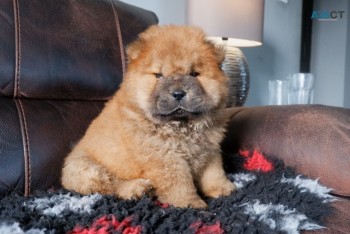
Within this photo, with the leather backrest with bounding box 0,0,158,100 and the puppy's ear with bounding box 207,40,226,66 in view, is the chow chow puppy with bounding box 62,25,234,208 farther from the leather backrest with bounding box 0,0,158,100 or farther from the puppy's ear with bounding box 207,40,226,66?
the leather backrest with bounding box 0,0,158,100

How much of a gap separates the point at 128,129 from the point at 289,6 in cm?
250

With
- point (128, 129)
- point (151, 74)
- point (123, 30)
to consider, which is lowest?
point (128, 129)

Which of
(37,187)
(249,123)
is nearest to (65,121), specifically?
(37,187)

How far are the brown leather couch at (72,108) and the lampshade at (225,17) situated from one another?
0.47 metres

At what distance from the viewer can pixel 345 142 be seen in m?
1.11

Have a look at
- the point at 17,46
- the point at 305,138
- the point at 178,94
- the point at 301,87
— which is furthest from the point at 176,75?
the point at 301,87

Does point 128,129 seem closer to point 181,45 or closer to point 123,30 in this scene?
point 181,45

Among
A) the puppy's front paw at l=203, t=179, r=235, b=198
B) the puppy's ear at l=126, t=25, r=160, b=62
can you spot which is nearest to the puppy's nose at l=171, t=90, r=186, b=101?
→ the puppy's ear at l=126, t=25, r=160, b=62

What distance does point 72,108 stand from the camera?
139cm

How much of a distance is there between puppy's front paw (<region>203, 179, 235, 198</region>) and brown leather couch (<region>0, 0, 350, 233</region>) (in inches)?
10.1

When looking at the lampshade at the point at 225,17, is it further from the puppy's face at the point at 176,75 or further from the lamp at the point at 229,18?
the puppy's face at the point at 176,75

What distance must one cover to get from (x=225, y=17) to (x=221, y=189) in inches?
40.4

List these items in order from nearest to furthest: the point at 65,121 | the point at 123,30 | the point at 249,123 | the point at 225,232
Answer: the point at 225,232
the point at 65,121
the point at 249,123
the point at 123,30

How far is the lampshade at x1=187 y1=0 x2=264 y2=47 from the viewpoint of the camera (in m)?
1.83
